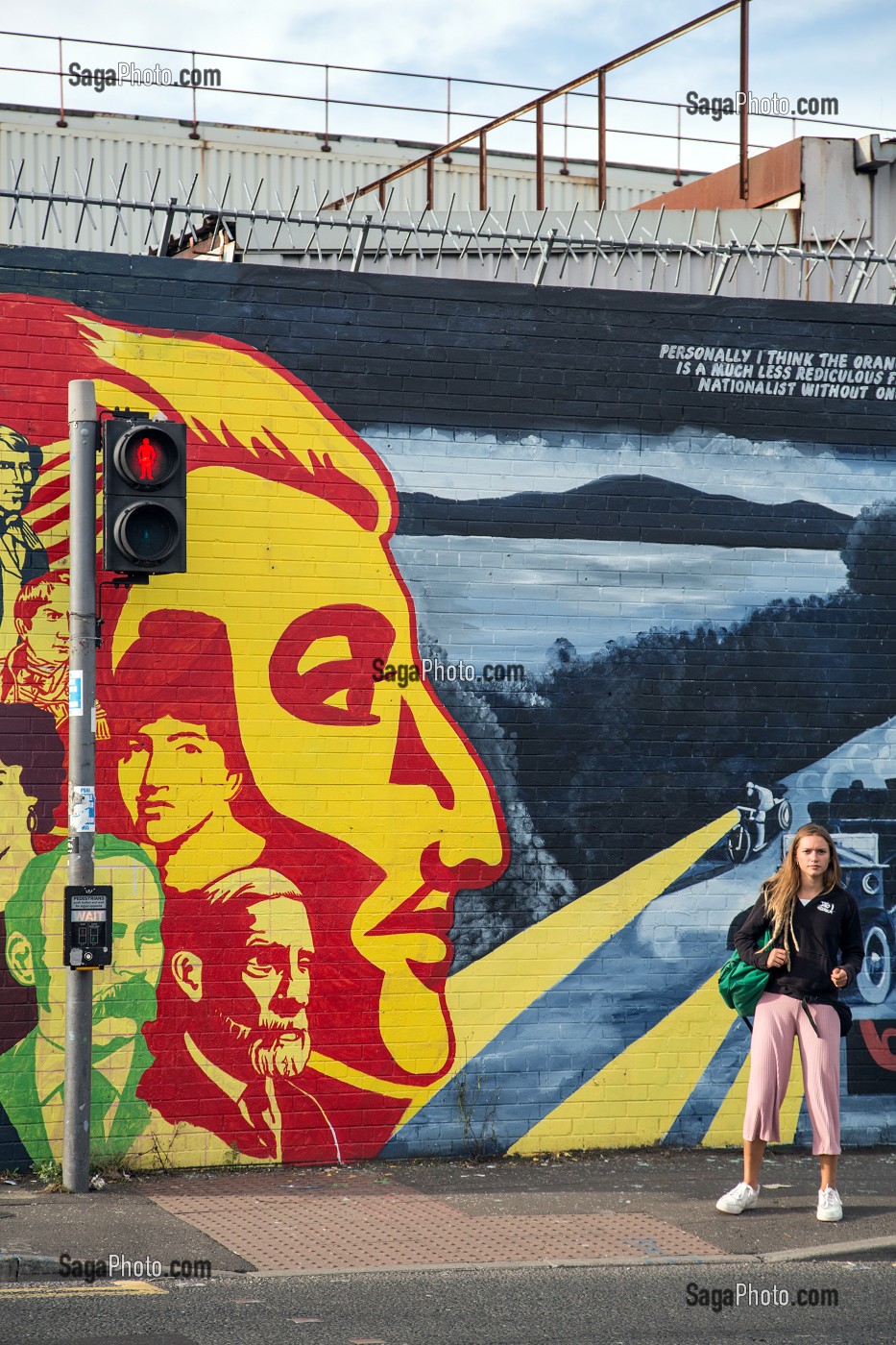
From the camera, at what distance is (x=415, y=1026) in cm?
870

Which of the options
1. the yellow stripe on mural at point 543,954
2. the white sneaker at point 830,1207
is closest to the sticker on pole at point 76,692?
the yellow stripe on mural at point 543,954

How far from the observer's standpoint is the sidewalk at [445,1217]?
21.9 feet

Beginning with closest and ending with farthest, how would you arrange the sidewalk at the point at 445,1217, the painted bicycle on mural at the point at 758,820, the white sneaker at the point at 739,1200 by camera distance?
the sidewalk at the point at 445,1217
the white sneaker at the point at 739,1200
the painted bicycle on mural at the point at 758,820

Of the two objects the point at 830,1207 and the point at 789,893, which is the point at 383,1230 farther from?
the point at 789,893

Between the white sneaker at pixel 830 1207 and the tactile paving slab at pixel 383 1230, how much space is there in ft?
2.46

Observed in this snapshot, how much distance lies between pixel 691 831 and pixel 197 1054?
10.6ft

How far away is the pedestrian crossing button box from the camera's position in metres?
7.51

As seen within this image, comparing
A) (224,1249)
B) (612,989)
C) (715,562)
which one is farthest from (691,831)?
(224,1249)

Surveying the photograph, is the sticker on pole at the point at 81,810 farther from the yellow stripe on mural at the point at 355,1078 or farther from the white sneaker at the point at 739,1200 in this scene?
the white sneaker at the point at 739,1200

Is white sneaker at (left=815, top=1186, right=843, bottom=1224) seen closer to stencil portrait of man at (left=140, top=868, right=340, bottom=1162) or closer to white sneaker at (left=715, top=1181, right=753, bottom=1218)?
white sneaker at (left=715, top=1181, right=753, bottom=1218)

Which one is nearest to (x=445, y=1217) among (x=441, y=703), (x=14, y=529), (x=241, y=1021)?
(x=241, y=1021)

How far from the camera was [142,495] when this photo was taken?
7672 millimetres

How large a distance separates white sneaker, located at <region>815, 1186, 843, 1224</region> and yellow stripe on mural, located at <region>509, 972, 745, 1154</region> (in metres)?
1.68

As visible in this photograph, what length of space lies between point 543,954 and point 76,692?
319 centimetres
